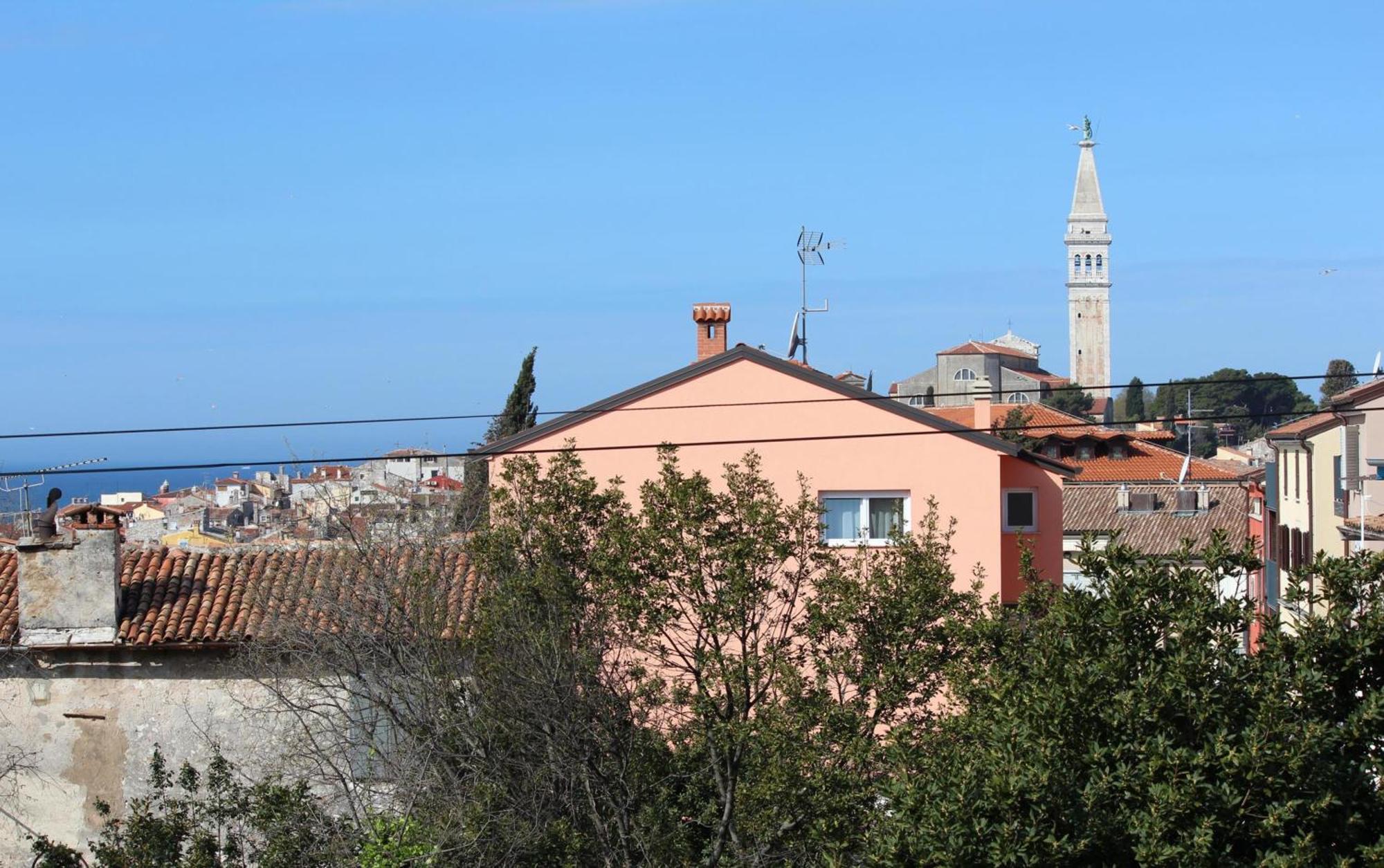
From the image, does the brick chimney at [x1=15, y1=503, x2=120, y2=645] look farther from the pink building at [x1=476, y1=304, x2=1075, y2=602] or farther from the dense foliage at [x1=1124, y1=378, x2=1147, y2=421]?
the dense foliage at [x1=1124, y1=378, x2=1147, y2=421]

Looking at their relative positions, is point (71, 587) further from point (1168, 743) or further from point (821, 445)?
point (1168, 743)

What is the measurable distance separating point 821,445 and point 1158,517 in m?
28.7

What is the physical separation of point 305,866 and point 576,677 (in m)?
2.85

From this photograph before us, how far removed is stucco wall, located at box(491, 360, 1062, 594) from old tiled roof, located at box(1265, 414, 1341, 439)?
8039mm

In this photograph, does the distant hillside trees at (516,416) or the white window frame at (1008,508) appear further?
the distant hillside trees at (516,416)

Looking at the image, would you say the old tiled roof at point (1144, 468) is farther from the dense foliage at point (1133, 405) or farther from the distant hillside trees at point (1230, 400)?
the dense foliage at point (1133, 405)

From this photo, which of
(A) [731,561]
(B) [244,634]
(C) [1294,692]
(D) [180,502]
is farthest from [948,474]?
(D) [180,502]

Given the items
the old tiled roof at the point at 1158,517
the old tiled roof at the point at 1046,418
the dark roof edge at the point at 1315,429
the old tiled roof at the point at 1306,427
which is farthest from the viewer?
the old tiled roof at the point at 1046,418

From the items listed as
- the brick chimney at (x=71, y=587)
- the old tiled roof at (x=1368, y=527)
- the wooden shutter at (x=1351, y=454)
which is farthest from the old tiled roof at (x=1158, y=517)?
the brick chimney at (x=71, y=587)

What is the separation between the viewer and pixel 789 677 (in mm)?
13438

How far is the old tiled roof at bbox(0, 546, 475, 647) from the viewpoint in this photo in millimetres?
16828

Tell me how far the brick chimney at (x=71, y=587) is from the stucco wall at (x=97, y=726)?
9.6 inches

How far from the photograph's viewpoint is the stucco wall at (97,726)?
17.6m

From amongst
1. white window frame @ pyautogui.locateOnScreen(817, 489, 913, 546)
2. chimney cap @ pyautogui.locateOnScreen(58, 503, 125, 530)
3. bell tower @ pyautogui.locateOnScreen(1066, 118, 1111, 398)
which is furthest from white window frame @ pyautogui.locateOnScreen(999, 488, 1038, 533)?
bell tower @ pyautogui.locateOnScreen(1066, 118, 1111, 398)
